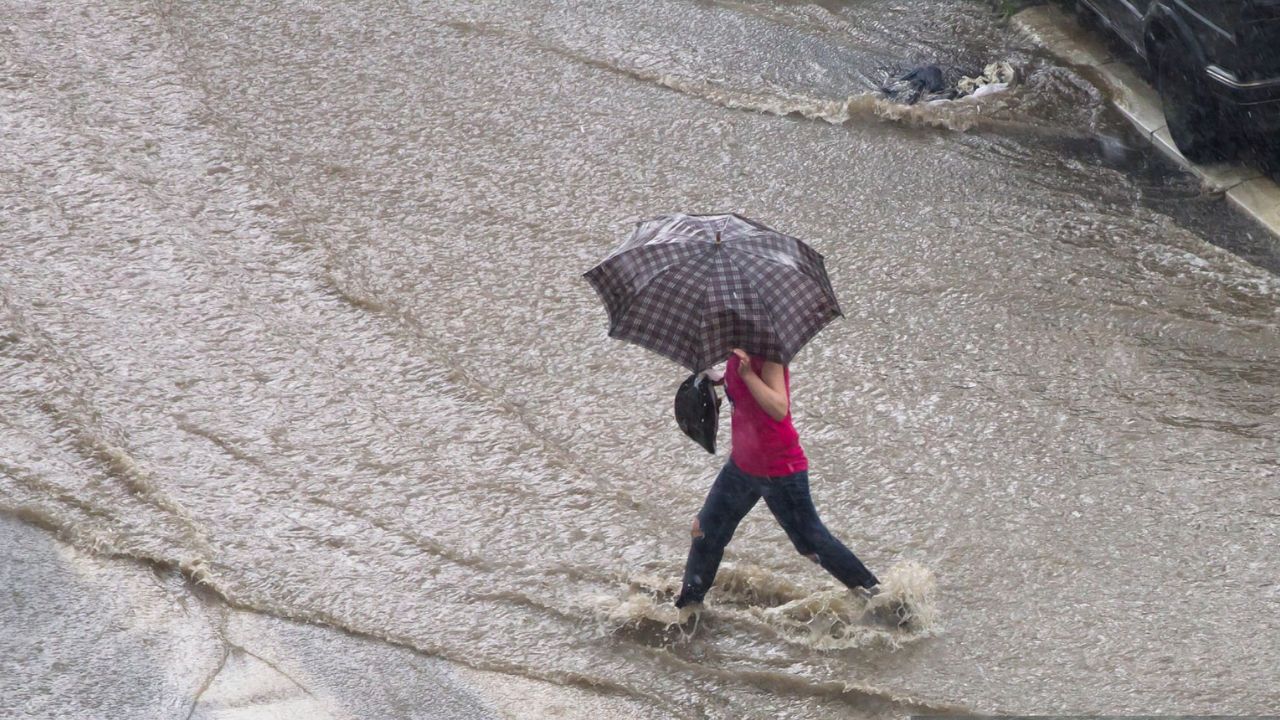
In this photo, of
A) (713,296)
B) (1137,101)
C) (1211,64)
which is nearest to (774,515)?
(713,296)

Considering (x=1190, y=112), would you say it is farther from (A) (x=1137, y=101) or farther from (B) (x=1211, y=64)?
(A) (x=1137, y=101)

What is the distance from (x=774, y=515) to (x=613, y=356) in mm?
2023

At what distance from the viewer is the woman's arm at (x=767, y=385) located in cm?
412

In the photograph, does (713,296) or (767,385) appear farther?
(767,385)

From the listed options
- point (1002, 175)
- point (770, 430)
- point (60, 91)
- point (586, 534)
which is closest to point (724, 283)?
point (770, 430)

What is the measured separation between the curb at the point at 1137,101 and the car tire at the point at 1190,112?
8cm

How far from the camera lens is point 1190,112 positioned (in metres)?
7.78

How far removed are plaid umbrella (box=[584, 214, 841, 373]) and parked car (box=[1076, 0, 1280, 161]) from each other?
4.08 metres

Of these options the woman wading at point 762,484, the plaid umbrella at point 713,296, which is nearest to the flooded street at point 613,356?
the woman wading at point 762,484

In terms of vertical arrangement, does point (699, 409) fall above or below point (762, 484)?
above

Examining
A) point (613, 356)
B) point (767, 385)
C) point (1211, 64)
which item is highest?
point (1211, 64)

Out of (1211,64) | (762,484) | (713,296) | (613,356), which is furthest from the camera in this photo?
(1211,64)

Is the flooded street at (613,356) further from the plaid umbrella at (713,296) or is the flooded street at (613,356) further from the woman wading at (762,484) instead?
the plaid umbrella at (713,296)

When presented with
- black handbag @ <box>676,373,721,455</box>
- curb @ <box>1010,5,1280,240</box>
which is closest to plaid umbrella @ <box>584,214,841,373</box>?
black handbag @ <box>676,373,721,455</box>
